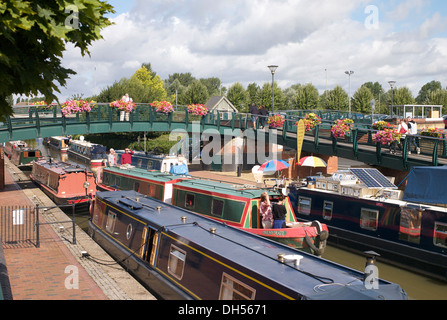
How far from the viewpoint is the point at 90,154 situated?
38719 mm

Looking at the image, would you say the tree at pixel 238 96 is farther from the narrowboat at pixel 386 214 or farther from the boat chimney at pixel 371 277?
the boat chimney at pixel 371 277

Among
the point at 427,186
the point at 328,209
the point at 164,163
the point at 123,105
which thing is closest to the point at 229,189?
the point at 328,209

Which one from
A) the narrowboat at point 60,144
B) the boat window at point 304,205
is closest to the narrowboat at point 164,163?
the boat window at point 304,205

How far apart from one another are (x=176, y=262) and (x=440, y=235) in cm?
829

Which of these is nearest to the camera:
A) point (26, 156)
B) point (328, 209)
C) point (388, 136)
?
point (328, 209)

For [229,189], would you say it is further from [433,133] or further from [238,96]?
[238,96]

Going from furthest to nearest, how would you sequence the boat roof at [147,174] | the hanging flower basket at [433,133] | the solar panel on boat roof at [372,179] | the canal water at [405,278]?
the hanging flower basket at [433,133], the boat roof at [147,174], the solar panel on boat roof at [372,179], the canal water at [405,278]

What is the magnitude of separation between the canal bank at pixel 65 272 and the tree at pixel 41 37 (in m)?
5.11

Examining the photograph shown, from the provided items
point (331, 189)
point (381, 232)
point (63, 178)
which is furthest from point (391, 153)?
point (63, 178)

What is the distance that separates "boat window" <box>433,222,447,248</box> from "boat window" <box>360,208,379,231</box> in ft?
6.84

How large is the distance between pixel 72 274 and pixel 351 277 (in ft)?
23.0

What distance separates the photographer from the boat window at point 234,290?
7219 mm

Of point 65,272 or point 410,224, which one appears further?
point 410,224

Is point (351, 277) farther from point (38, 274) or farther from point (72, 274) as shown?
point (38, 274)
